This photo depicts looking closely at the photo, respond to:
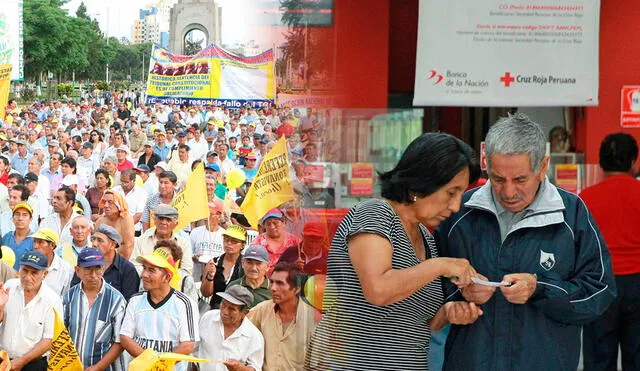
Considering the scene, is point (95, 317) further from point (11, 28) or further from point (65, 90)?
point (65, 90)

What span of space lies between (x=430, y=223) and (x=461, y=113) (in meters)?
5.93

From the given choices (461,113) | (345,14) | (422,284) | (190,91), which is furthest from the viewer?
(190,91)

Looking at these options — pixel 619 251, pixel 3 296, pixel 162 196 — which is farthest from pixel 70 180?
pixel 619 251

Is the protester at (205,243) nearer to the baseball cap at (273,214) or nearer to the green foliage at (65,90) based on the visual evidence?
the baseball cap at (273,214)

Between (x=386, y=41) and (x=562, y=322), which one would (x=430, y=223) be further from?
(x=386, y=41)

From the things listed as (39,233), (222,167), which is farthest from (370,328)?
(222,167)

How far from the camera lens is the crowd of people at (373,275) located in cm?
308

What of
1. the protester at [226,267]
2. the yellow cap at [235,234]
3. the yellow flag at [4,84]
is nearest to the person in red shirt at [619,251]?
the protester at [226,267]

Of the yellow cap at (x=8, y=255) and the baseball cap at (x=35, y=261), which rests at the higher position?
the baseball cap at (x=35, y=261)

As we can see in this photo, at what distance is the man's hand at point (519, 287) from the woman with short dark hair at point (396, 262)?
12 centimetres

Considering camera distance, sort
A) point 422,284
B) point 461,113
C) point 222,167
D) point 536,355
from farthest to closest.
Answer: point 222,167, point 461,113, point 536,355, point 422,284

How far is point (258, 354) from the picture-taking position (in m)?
6.54

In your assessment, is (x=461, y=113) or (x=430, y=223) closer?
(x=430, y=223)

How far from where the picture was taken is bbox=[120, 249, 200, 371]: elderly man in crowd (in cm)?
671
